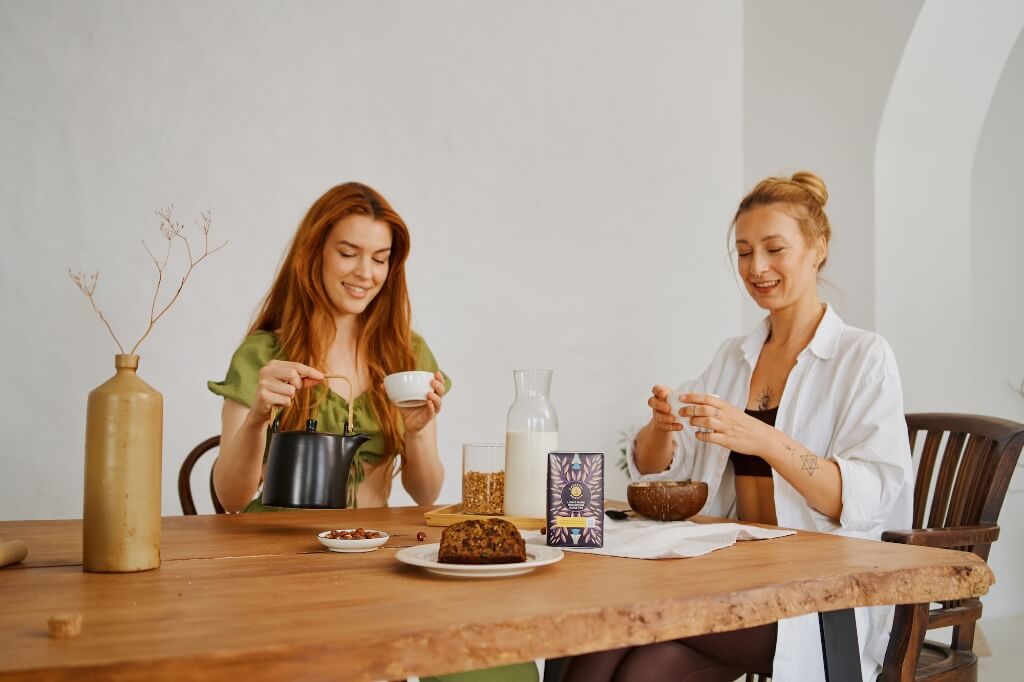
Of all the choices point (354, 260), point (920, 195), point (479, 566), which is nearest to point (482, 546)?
point (479, 566)

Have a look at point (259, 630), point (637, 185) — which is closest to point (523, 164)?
point (637, 185)

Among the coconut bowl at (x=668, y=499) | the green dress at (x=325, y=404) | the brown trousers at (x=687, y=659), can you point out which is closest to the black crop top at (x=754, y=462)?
the coconut bowl at (x=668, y=499)

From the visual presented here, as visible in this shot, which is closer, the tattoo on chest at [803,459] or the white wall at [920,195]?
the tattoo on chest at [803,459]

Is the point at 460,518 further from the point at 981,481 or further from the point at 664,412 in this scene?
the point at 981,481

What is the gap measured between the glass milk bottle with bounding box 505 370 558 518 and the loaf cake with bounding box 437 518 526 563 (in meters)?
0.40

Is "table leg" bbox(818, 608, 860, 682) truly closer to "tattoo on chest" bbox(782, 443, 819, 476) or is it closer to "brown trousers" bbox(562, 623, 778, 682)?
"brown trousers" bbox(562, 623, 778, 682)

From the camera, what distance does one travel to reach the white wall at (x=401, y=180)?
2.78 meters

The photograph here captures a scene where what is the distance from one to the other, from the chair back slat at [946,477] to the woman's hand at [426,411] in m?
1.04

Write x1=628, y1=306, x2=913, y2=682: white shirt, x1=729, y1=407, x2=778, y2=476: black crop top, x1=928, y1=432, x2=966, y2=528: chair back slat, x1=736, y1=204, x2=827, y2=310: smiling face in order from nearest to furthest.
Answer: x1=628, y1=306, x2=913, y2=682: white shirt → x1=928, y1=432, x2=966, y2=528: chair back slat → x1=729, y1=407, x2=778, y2=476: black crop top → x1=736, y1=204, x2=827, y2=310: smiling face

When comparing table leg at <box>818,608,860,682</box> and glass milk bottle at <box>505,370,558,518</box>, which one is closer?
table leg at <box>818,608,860,682</box>

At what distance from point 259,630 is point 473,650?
179 millimetres

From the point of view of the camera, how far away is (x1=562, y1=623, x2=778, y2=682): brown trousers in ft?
4.49

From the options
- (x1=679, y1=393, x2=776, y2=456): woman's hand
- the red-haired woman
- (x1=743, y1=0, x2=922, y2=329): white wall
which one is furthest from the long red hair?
(x1=743, y1=0, x2=922, y2=329): white wall

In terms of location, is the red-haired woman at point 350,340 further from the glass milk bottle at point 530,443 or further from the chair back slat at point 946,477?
the chair back slat at point 946,477
